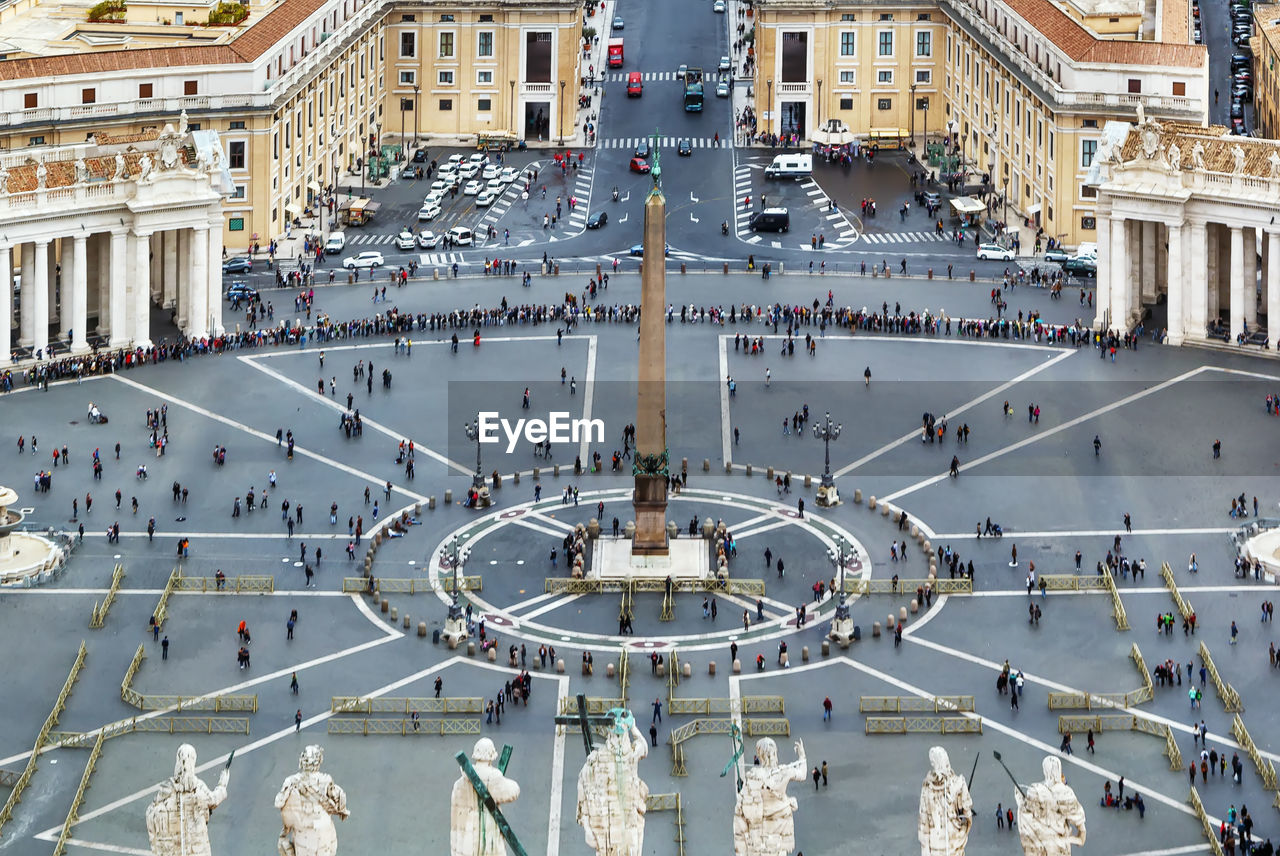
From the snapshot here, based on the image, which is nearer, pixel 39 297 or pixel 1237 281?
pixel 39 297

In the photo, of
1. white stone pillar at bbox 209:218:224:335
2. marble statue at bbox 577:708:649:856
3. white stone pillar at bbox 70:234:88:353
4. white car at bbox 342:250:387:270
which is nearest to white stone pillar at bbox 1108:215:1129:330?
white car at bbox 342:250:387:270

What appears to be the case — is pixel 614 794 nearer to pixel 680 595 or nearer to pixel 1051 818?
pixel 1051 818

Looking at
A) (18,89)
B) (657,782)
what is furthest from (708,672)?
A: (18,89)

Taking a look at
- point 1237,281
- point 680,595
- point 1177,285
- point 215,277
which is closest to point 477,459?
point 680,595

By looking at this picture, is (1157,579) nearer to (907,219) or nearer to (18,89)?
(907,219)

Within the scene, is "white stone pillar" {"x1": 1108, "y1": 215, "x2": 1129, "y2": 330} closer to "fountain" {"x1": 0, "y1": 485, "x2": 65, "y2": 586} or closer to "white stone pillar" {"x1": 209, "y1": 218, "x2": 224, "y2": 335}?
"white stone pillar" {"x1": 209, "y1": 218, "x2": 224, "y2": 335}
